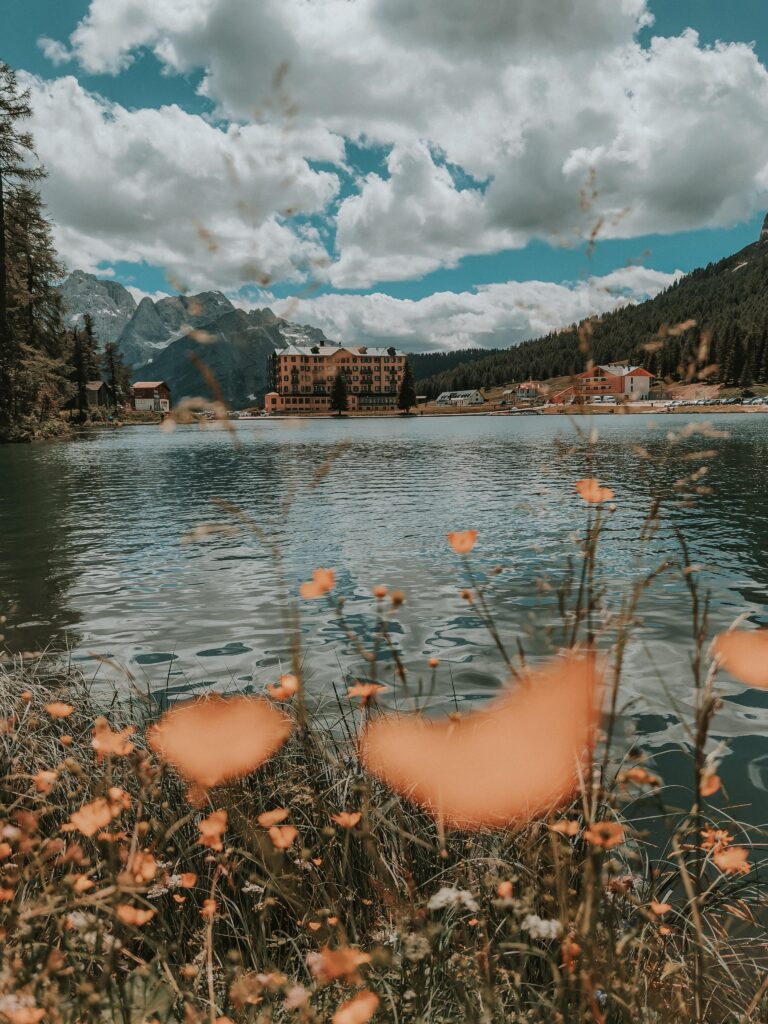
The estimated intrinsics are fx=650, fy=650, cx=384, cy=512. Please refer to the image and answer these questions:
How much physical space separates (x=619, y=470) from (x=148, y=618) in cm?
2650

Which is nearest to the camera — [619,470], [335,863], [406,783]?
[335,863]

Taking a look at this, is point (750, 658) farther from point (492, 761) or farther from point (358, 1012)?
point (358, 1012)

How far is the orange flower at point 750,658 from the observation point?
7.23 m

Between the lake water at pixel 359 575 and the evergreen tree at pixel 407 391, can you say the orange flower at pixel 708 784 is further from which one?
the evergreen tree at pixel 407 391

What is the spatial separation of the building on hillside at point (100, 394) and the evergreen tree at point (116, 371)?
1.03 metres

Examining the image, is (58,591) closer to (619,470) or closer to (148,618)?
(148,618)

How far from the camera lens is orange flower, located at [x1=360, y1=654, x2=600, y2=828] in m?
3.34

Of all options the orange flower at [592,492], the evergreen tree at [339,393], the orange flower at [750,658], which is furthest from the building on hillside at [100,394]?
the orange flower at [592,492]

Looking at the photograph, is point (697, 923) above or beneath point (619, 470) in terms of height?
above

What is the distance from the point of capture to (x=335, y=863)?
10.4 feet

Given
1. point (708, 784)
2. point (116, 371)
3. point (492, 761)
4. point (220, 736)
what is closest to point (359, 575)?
point (220, 736)

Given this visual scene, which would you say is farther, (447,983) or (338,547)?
(338,547)

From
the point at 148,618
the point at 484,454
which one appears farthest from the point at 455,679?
the point at 484,454

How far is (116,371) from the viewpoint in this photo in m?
119
